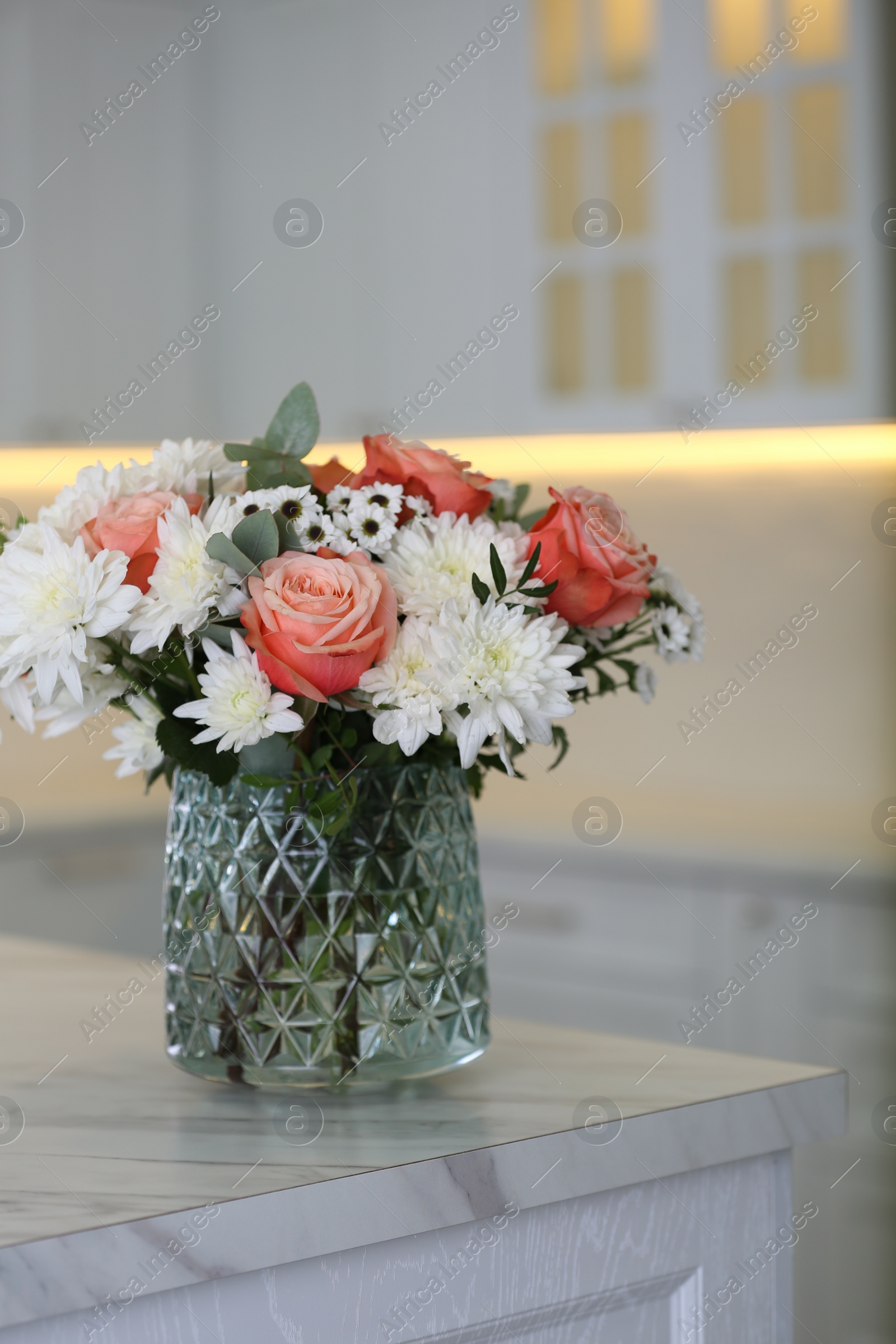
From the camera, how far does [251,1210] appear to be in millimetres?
730

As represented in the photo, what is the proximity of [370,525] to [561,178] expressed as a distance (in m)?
1.93

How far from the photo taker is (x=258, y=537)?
33.2 inches

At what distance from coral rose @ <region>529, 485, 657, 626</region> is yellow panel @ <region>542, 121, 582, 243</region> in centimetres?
184

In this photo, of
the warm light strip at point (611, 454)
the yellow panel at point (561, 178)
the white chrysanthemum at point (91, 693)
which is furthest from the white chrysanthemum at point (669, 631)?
the yellow panel at point (561, 178)

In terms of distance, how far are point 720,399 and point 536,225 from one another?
51cm

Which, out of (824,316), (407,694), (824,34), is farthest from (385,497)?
(824,34)

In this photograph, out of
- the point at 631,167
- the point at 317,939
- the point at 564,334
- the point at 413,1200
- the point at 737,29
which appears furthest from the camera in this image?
the point at 564,334

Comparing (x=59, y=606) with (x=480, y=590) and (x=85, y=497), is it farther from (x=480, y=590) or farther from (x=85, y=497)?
(x=480, y=590)

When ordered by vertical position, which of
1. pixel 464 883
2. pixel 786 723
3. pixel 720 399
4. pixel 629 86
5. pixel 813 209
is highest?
pixel 629 86

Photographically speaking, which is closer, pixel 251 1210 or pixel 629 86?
pixel 251 1210

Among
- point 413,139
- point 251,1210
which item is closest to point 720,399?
point 413,139

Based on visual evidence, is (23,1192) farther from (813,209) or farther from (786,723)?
(813,209)

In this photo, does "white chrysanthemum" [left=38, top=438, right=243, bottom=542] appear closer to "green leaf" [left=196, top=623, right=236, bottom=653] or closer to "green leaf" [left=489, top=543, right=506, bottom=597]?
"green leaf" [left=196, top=623, right=236, bottom=653]

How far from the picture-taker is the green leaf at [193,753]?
88 cm
